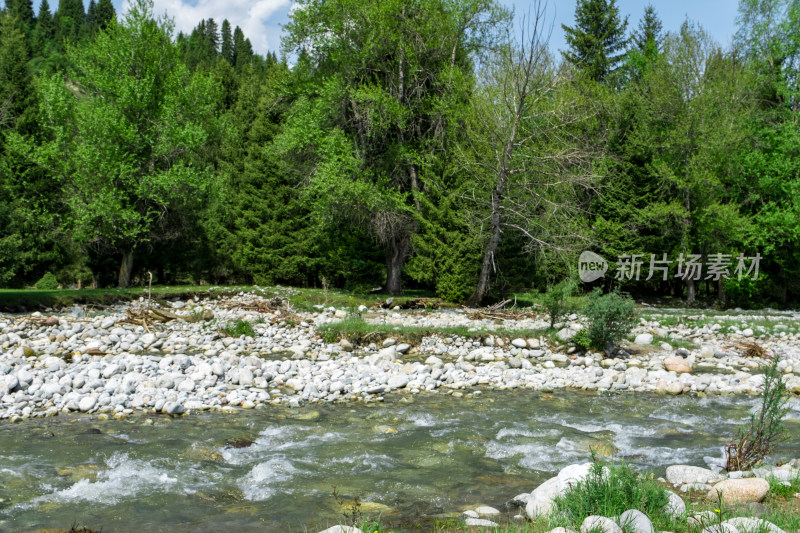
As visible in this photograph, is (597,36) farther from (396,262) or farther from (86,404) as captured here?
(86,404)

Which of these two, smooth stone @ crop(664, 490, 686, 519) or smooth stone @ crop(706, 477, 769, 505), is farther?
smooth stone @ crop(706, 477, 769, 505)

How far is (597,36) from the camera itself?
118ft

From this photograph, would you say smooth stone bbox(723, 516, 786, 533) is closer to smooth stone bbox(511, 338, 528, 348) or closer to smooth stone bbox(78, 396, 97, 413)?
smooth stone bbox(78, 396, 97, 413)

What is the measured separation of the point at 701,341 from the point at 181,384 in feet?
41.4

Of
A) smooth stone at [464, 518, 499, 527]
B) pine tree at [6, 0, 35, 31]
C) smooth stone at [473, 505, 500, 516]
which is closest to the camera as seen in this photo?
smooth stone at [464, 518, 499, 527]

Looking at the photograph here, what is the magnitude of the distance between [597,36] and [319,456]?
3561 cm

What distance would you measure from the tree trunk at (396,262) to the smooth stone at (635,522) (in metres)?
19.6

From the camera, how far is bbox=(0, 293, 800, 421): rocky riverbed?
9227 mm

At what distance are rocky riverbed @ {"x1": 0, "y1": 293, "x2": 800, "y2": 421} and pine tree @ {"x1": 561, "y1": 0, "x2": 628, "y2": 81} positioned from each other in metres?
23.4

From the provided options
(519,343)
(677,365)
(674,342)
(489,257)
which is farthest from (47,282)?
(677,365)

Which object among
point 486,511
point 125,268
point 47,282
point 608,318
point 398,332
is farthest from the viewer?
point 47,282

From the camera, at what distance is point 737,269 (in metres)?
25.6

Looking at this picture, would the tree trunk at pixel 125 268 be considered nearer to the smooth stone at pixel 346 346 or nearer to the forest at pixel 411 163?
the forest at pixel 411 163

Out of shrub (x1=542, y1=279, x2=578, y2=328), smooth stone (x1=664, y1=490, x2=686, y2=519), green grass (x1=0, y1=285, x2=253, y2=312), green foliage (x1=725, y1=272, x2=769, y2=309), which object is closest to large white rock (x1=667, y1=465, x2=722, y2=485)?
smooth stone (x1=664, y1=490, x2=686, y2=519)
